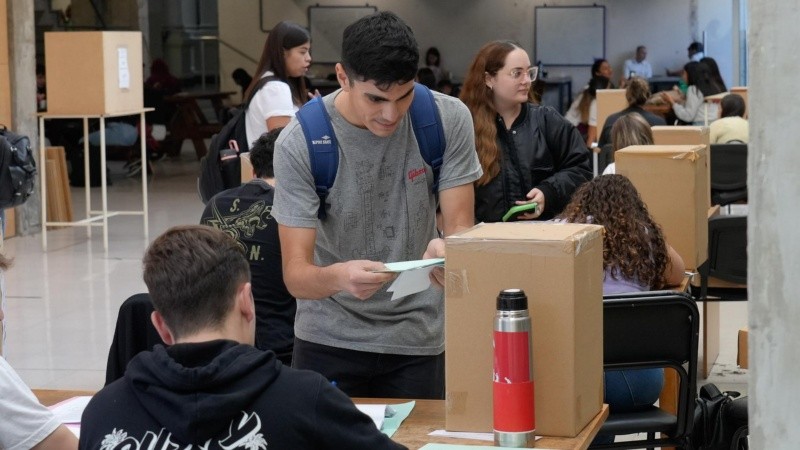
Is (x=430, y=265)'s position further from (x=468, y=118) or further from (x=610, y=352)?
(x=610, y=352)

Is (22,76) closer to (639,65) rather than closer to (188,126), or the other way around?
(188,126)

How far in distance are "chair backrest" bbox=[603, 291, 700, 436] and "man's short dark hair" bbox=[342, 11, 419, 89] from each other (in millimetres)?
1194

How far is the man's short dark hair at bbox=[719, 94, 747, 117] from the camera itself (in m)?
9.15

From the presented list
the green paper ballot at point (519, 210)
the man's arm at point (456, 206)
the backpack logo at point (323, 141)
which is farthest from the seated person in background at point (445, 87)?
the backpack logo at point (323, 141)

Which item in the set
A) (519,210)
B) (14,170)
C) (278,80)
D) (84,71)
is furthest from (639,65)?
(519,210)

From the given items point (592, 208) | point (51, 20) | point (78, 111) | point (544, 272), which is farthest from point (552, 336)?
point (51, 20)

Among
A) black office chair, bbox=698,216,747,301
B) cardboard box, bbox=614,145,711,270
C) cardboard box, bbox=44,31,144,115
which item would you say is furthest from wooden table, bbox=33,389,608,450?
cardboard box, bbox=44,31,144,115

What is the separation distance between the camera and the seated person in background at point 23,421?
2.16m

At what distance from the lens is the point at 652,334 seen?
11.1 ft

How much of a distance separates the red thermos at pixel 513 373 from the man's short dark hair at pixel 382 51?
578 mm

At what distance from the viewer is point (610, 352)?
11.1 ft

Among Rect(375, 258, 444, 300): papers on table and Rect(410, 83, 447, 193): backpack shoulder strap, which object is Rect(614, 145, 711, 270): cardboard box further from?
Rect(375, 258, 444, 300): papers on table

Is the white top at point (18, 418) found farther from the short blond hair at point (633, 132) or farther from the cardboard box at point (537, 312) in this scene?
the short blond hair at point (633, 132)

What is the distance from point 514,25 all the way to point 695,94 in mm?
7595
